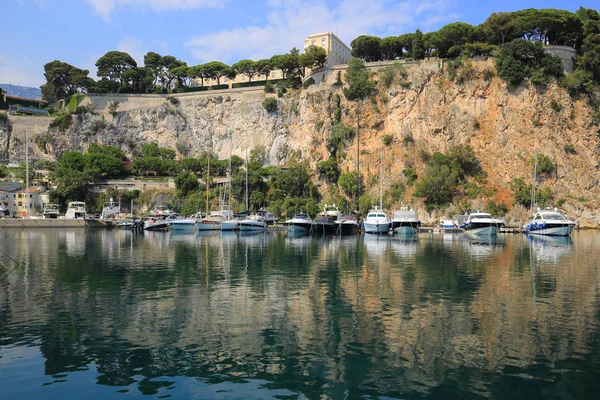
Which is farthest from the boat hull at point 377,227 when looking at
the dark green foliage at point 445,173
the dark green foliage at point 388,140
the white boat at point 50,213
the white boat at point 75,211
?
the white boat at point 50,213

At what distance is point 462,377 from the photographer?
9.76m

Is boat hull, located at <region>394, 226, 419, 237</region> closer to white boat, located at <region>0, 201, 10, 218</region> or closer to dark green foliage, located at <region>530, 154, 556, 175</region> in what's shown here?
dark green foliage, located at <region>530, 154, 556, 175</region>

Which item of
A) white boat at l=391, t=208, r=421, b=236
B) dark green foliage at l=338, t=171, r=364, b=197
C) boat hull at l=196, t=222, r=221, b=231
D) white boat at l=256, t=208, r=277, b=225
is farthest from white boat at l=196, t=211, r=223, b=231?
white boat at l=391, t=208, r=421, b=236

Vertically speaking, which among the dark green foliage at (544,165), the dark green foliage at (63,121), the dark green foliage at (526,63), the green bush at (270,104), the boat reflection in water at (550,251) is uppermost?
the dark green foliage at (526,63)

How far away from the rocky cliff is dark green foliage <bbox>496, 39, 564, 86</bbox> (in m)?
1.47

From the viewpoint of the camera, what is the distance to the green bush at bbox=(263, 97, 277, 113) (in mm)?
77375

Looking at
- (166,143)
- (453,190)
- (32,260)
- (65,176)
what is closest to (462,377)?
(32,260)

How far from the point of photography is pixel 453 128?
65.6 meters

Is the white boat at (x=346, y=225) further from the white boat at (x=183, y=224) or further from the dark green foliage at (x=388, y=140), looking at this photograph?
the dark green foliage at (x=388, y=140)

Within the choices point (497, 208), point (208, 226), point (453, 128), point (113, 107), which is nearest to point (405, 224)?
point (497, 208)

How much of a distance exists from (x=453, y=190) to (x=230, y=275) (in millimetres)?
46515

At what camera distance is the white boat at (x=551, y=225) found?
1858 inches

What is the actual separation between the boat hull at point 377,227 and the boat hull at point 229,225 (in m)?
14.5

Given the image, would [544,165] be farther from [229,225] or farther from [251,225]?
[229,225]
